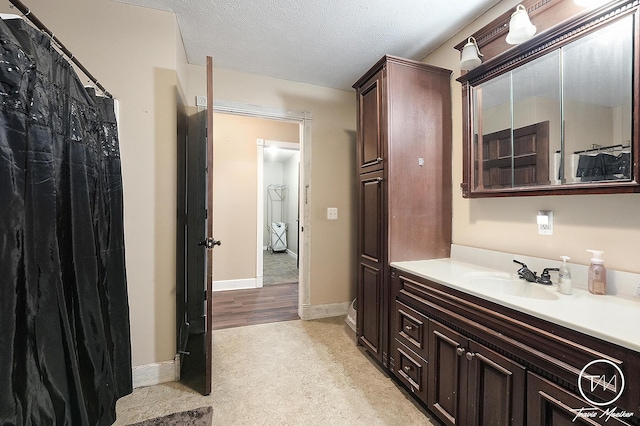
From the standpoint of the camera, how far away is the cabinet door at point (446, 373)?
1378 millimetres

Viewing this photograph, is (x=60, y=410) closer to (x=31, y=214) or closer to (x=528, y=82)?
(x=31, y=214)

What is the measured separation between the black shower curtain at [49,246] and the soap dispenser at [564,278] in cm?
218

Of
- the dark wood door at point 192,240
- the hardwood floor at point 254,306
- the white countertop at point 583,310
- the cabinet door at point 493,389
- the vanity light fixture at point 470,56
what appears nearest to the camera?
Result: the white countertop at point 583,310

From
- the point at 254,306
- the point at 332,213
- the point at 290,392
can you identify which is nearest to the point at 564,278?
the point at 290,392

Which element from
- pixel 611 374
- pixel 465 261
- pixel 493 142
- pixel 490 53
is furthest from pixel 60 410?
pixel 490 53

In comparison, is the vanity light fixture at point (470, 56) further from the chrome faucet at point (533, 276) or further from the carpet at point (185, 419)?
the carpet at point (185, 419)

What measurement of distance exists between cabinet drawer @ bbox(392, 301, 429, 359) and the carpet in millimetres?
1281

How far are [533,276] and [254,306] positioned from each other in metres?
2.89

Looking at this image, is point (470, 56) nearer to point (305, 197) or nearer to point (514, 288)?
point (514, 288)

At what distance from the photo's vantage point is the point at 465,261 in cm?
202

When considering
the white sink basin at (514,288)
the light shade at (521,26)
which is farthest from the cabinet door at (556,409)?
the light shade at (521,26)

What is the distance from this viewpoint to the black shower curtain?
89 cm

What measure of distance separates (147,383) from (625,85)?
3.23 m

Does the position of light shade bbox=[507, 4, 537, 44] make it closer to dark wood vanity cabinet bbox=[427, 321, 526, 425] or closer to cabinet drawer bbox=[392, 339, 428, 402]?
dark wood vanity cabinet bbox=[427, 321, 526, 425]
